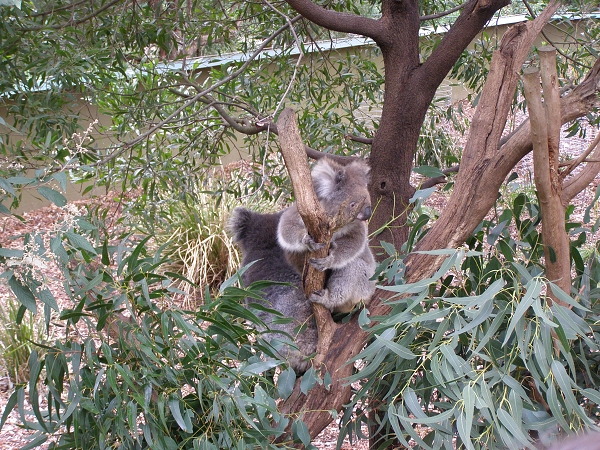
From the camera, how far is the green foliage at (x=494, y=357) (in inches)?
55.2

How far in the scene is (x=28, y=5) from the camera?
280cm

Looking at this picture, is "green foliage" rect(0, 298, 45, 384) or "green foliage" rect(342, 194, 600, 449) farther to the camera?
"green foliage" rect(0, 298, 45, 384)

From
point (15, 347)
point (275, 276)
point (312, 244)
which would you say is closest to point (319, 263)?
point (312, 244)

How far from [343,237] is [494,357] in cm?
91

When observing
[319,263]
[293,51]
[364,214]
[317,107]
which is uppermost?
[293,51]

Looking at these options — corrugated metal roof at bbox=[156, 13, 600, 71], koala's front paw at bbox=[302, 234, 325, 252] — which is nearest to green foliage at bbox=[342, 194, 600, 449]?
koala's front paw at bbox=[302, 234, 325, 252]

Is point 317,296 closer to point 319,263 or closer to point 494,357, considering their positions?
point 319,263

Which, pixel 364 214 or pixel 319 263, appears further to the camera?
pixel 364 214

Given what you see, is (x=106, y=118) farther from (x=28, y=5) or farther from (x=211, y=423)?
(x=211, y=423)

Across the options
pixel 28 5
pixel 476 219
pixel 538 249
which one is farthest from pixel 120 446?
pixel 28 5

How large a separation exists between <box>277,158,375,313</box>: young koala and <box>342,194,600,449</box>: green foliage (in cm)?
32

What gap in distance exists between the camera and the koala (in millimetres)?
2467

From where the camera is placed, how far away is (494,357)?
1.63 metres

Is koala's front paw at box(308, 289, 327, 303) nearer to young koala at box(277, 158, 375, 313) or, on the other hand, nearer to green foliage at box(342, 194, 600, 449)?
young koala at box(277, 158, 375, 313)
